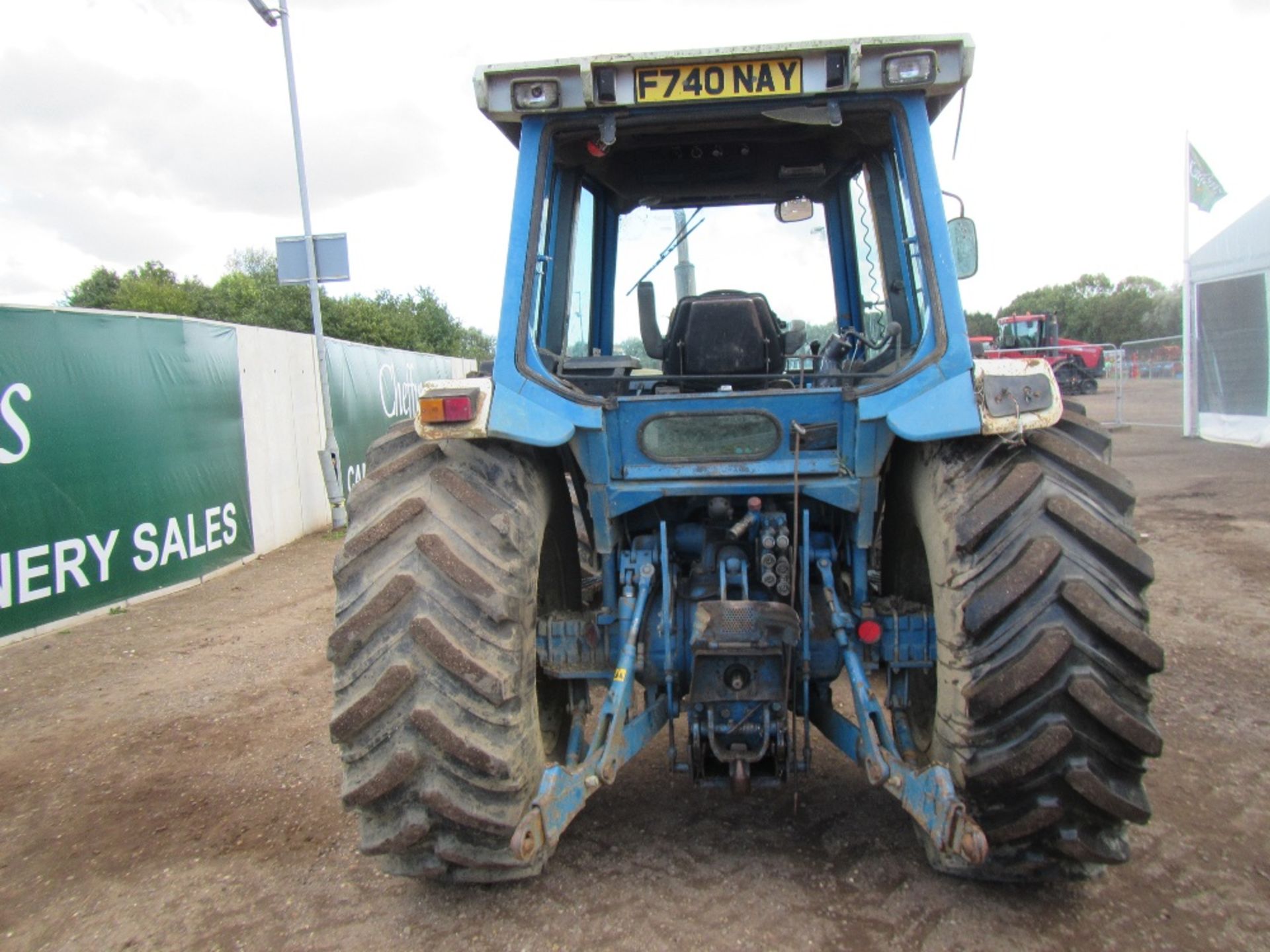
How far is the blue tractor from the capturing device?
237 cm

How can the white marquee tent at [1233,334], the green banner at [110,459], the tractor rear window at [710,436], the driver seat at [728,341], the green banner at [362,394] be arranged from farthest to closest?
1. the white marquee tent at [1233,334]
2. the green banner at [362,394]
3. the green banner at [110,459]
4. the driver seat at [728,341]
5. the tractor rear window at [710,436]

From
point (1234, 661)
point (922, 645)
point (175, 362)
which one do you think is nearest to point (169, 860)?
point (922, 645)

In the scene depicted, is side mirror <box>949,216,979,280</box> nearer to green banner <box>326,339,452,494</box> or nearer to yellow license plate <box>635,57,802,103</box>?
yellow license plate <box>635,57,802,103</box>

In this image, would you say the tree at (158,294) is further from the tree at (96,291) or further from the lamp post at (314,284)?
the lamp post at (314,284)

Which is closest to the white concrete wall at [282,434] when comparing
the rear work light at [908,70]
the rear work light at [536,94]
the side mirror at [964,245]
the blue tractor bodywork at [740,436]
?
the blue tractor bodywork at [740,436]

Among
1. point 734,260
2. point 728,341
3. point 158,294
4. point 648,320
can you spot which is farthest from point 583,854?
point 158,294

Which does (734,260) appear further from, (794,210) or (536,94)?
(536,94)

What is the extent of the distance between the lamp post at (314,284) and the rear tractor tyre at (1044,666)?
8782 mm

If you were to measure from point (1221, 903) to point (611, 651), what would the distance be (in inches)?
80.1

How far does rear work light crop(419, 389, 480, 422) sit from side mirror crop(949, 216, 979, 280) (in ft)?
5.86

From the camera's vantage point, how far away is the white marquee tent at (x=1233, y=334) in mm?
13297

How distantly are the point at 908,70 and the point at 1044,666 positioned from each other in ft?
5.87

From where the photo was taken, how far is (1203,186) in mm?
15148

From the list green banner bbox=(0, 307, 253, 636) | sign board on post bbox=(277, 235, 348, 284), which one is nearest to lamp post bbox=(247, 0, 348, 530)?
sign board on post bbox=(277, 235, 348, 284)
